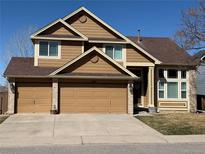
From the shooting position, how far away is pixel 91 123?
670 inches

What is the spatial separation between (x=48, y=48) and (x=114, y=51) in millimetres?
5089

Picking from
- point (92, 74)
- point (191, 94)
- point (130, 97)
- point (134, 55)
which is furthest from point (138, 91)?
point (92, 74)

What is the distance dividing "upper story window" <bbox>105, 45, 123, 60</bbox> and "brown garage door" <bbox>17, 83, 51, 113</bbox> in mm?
5488

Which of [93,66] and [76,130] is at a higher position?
[93,66]

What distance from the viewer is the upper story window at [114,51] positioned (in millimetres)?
24156

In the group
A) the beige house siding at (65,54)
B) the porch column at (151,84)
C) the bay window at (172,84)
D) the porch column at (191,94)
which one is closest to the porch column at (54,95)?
the beige house siding at (65,54)

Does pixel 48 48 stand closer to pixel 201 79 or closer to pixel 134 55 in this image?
pixel 134 55

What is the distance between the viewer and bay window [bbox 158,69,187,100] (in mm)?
24594

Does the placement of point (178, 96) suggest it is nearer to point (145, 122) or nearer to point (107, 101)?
point (107, 101)

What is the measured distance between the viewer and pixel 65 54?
75.8 feet

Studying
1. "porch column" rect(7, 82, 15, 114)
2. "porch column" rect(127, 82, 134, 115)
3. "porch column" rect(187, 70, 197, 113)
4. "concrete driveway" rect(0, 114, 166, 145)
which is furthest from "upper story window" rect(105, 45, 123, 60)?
"porch column" rect(7, 82, 15, 114)

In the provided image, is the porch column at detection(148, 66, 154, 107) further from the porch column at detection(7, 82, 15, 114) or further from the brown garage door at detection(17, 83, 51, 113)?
the porch column at detection(7, 82, 15, 114)

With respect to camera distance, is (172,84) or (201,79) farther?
(201,79)

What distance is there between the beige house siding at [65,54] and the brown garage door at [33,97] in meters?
1.90
